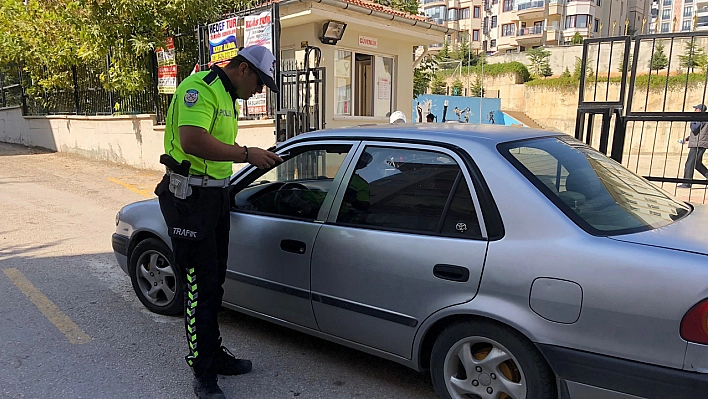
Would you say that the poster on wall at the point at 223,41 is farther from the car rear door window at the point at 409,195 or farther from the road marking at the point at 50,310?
the car rear door window at the point at 409,195

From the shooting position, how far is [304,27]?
1013cm

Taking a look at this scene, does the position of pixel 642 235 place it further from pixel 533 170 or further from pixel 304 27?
pixel 304 27

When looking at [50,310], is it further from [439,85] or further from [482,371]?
[439,85]

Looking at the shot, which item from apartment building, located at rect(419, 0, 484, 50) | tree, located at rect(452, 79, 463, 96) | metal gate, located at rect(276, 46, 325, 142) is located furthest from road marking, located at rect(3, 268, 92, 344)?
apartment building, located at rect(419, 0, 484, 50)

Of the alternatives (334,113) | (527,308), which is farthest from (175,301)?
(334,113)

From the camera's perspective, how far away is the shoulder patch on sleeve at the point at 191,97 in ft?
8.70

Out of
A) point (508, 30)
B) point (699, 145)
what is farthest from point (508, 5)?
point (699, 145)

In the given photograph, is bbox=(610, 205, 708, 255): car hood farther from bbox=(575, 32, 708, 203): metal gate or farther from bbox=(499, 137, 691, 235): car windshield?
bbox=(575, 32, 708, 203): metal gate

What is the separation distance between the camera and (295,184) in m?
3.37

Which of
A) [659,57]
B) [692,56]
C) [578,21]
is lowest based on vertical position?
[692,56]

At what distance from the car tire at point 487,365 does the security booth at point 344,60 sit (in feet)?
21.4

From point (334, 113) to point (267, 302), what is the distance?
7.87 metres

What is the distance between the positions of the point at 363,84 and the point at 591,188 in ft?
31.1

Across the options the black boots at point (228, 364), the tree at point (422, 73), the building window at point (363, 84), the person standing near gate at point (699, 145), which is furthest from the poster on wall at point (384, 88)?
the black boots at point (228, 364)
